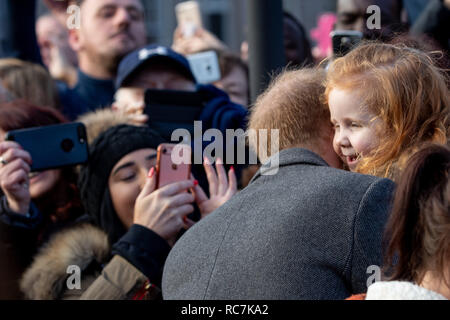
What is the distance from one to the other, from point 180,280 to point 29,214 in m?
1.05

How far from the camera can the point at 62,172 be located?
2.82 meters

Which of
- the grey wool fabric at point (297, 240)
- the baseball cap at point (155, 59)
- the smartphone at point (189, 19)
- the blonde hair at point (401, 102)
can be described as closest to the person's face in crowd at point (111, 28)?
the baseball cap at point (155, 59)

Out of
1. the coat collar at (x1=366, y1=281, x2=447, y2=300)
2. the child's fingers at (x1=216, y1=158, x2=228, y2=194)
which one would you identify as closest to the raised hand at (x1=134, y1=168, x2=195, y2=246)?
the child's fingers at (x1=216, y1=158, x2=228, y2=194)

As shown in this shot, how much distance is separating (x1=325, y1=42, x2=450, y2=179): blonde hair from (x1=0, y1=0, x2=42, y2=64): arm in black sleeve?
2.69 metres

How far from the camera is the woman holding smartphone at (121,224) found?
2.17 metres

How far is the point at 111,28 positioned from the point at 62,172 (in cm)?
119

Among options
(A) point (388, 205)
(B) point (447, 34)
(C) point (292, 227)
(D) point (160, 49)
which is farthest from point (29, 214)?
(B) point (447, 34)

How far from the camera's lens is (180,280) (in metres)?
1.72

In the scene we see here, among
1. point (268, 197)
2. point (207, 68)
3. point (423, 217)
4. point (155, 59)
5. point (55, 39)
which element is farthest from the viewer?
point (55, 39)

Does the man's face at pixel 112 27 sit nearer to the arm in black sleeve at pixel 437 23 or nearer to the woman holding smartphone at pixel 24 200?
the woman holding smartphone at pixel 24 200

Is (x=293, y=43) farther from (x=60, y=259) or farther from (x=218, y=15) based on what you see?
(x=218, y=15)

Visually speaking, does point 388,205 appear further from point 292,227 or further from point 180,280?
point 180,280

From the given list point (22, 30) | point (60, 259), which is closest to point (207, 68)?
point (22, 30)

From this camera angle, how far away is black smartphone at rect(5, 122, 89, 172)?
251 centimetres
